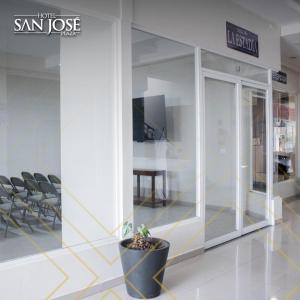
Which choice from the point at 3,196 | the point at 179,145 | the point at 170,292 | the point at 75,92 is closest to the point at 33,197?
the point at 3,196

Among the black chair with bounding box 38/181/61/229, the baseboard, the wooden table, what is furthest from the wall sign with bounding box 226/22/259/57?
the black chair with bounding box 38/181/61/229

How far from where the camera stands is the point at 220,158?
550 cm

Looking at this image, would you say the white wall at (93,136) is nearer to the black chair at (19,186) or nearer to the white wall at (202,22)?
the white wall at (202,22)

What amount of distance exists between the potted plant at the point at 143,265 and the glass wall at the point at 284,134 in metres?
6.06

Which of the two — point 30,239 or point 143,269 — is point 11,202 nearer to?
point 30,239

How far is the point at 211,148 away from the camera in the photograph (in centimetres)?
532

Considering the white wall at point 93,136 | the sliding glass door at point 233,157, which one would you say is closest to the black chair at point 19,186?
the white wall at point 93,136

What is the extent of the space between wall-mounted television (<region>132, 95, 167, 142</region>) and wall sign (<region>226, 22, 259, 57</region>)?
1.39 m

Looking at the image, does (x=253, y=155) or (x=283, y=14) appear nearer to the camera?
(x=283, y=14)

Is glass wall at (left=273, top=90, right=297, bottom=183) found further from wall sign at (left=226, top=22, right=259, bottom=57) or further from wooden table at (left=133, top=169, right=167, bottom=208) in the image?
wooden table at (left=133, top=169, right=167, bottom=208)

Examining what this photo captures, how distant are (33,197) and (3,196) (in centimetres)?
33

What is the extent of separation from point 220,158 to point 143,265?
2549 millimetres

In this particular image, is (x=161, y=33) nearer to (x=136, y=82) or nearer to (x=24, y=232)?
(x=136, y=82)

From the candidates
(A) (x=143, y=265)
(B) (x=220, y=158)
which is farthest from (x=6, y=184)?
(B) (x=220, y=158)
